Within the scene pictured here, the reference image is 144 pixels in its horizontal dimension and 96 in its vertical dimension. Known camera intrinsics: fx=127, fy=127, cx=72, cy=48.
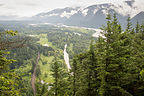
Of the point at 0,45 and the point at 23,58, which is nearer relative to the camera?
the point at 0,45

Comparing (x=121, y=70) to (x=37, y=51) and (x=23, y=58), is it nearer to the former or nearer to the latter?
(x=23, y=58)

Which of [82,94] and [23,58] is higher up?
[82,94]

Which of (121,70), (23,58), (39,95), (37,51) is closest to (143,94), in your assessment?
(121,70)

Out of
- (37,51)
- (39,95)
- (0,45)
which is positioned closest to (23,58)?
(37,51)

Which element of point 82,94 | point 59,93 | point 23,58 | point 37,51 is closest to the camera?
point 82,94

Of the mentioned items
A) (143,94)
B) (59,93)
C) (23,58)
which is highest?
(143,94)

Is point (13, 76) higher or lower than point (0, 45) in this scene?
lower

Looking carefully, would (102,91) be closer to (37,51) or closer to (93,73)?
(93,73)

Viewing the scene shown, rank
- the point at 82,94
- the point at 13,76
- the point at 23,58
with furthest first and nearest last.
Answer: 1. the point at 23,58
2. the point at 82,94
3. the point at 13,76

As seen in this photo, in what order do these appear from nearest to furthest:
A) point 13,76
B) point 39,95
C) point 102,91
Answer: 1. point 13,76
2. point 102,91
3. point 39,95
